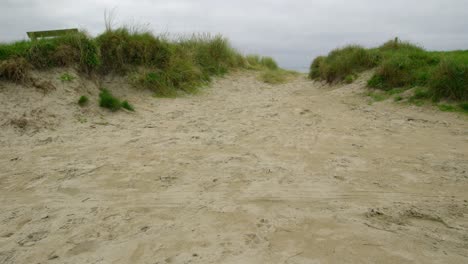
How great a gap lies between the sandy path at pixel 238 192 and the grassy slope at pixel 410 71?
1.13m

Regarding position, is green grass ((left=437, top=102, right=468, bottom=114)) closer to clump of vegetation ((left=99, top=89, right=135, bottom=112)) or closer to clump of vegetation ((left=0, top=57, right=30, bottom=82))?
clump of vegetation ((left=99, top=89, right=135, bottom=112))

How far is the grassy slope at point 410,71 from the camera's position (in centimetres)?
620

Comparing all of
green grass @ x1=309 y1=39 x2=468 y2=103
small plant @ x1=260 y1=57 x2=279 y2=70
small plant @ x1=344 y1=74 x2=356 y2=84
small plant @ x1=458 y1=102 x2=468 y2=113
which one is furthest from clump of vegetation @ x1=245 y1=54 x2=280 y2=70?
small plant @ x1=458 y1=102 x2=468 y2=113

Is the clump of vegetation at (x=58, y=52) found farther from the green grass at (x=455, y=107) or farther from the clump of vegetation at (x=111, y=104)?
the green grass at (x=455, y=107)

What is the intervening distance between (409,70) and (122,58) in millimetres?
6697

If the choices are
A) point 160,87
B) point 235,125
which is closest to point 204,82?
point 160,87

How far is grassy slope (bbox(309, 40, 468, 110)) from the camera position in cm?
620

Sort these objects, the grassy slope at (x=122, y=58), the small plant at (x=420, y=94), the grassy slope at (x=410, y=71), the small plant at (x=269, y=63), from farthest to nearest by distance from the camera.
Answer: the small plant at (x=269, y=63) → the small plant at (x=420, y=94) → the grassy slope at (x=122, y=58) → the grassy slope at (x=410, y=71)

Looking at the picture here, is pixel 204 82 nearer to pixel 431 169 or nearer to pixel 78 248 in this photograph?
pixel 431 169

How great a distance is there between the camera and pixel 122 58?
8.05 m

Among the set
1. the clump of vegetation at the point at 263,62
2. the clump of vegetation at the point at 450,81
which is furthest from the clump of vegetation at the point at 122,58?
the clump of vegetation at the point at 450,81

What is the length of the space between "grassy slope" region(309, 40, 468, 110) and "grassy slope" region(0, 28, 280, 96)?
4176mm

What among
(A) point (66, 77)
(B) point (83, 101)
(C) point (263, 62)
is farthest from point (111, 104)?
(C) point (263, 62)

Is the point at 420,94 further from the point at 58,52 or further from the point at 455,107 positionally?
the point at 58,52
